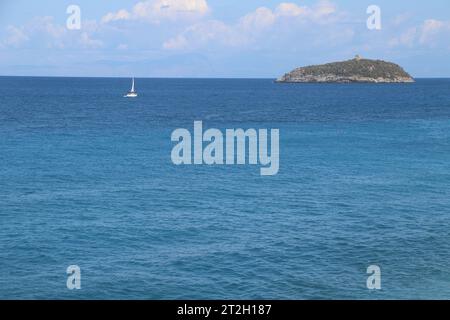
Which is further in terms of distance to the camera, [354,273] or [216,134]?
[216,134]

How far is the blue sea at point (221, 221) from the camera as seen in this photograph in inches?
1529

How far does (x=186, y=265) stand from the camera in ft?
136

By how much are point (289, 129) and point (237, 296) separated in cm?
8593

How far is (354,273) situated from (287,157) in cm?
4514

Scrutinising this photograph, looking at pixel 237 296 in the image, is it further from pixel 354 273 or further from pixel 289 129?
pixel 289 129

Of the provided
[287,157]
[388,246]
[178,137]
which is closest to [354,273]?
[388,246]

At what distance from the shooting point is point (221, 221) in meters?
52.6

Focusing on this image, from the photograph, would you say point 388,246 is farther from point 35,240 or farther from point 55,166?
point 55,166

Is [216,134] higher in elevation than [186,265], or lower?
higher

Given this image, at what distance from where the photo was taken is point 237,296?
36844 millimetres

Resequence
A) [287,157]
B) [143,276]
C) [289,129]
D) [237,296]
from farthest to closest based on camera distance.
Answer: [289,129] < [287,157] < [143,276] < [237,296]

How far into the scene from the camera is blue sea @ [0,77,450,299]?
3884cm
